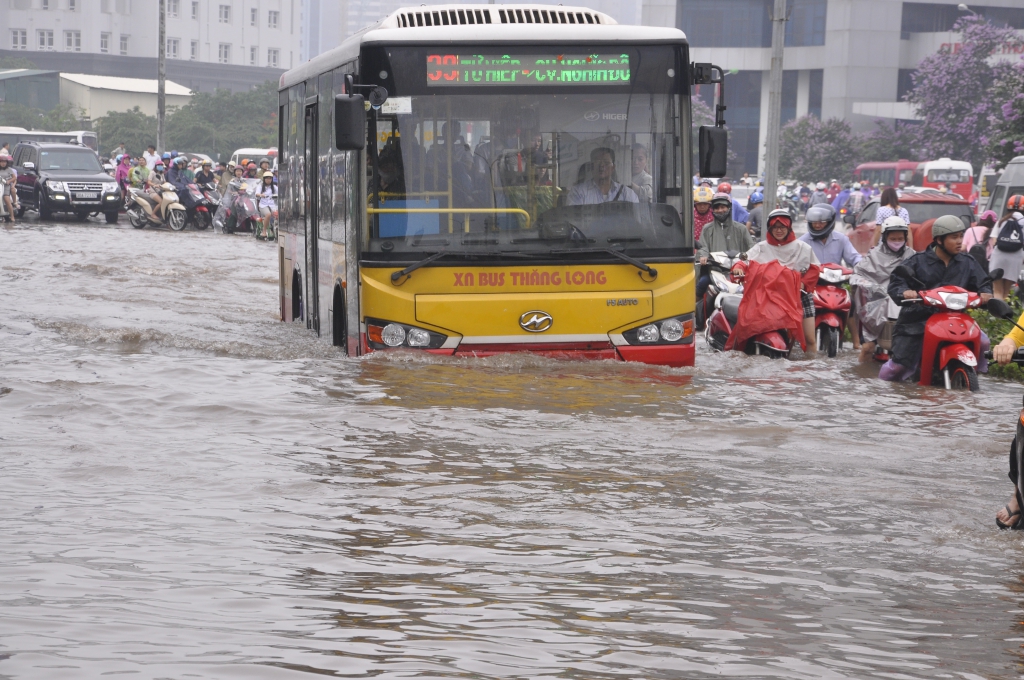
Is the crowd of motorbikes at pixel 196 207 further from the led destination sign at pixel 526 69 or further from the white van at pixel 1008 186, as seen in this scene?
the led destination sign at pixel 526 69

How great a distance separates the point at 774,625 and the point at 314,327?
29.4ft

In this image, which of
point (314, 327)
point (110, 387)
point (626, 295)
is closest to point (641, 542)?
point (626, 295)

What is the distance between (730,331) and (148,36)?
96.8 m

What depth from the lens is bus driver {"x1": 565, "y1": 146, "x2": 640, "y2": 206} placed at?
32.6ft

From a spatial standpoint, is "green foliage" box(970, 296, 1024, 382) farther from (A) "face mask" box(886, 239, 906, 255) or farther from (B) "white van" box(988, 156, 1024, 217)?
(B) "white van" box(988, 156, 1024, 217)

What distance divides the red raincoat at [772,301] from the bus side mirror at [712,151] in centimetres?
209

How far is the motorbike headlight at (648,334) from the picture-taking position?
10.2 meters

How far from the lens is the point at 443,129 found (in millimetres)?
9859

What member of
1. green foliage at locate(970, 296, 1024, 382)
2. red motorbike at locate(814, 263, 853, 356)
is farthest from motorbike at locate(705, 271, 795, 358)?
green foliage at locate(970, 296, 1024, 382)

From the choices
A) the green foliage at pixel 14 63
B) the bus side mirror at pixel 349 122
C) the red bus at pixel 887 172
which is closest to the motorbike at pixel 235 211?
the bus side mirror at pixel 349 122

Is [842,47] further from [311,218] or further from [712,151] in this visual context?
[712,151]

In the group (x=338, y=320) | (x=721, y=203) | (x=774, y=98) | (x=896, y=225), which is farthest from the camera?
(x=774, y=98)

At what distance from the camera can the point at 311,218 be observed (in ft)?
42.0

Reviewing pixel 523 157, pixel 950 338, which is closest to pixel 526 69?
pixel 523 157
